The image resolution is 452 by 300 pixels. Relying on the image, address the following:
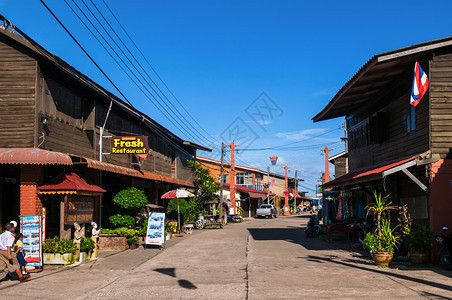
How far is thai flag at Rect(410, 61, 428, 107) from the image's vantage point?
14.0m

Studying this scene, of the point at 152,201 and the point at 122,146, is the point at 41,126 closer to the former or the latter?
the point at 122,146

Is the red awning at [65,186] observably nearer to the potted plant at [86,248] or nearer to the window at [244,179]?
the potted plant at [86,248]

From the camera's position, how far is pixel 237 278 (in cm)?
1170

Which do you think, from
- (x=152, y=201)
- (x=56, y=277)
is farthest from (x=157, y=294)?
(x=152, y=201)

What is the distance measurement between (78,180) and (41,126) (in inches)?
89.8

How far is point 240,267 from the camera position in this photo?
13.7 metres

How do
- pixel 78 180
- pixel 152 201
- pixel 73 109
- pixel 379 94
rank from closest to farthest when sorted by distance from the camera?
pixel 78 180 < pixel 73 109 < pixel 379 94 < pixel 152 201

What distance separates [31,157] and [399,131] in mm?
13181

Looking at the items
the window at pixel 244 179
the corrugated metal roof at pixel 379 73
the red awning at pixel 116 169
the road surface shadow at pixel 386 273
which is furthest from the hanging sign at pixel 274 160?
the road surface shadow at pixel 386 273

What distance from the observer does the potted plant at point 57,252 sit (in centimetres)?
1425

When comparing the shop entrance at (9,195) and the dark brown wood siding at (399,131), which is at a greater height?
the dark brown wood siding at (399,131)

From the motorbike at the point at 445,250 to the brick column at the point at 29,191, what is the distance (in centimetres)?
1267

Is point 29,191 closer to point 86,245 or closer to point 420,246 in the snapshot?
point 86,245

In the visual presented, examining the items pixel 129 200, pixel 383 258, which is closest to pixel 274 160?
pixel 129 200
